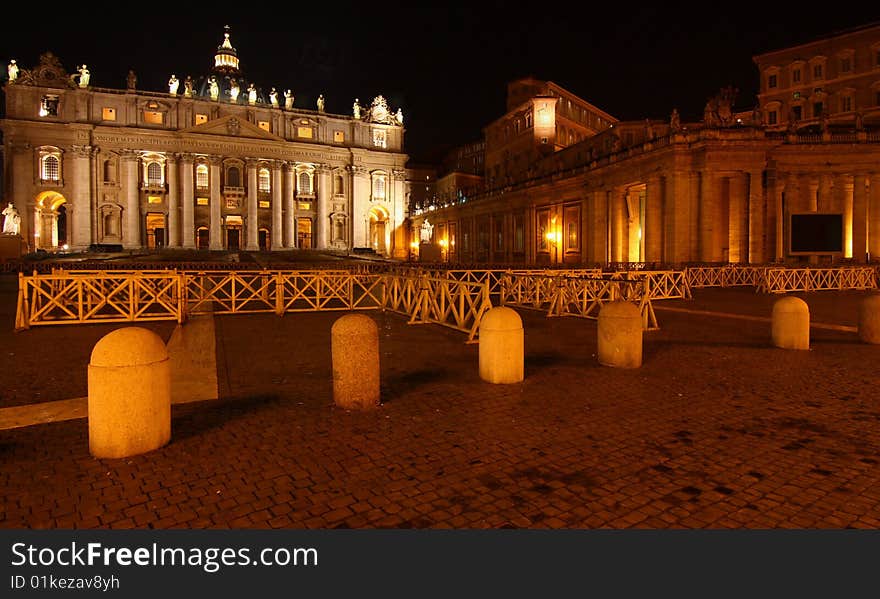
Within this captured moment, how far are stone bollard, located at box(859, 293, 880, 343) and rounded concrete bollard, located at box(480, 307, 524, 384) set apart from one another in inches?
347

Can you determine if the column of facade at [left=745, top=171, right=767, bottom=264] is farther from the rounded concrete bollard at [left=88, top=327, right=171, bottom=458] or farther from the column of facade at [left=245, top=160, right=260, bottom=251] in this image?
the column of facade at [left=245, top=160, right=260, bottom=251]

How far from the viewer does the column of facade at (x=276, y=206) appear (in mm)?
86875

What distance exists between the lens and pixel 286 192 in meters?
88.6

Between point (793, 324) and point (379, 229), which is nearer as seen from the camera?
point (793, 324)

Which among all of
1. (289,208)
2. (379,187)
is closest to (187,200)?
(289,208)

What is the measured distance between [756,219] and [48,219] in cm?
8532

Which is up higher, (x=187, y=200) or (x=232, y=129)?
(x=232, y=129)

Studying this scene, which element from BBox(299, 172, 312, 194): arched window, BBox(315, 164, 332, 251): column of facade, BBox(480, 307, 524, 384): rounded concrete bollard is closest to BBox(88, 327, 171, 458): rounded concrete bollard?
BBox(480, 307, 524, 384): rounded concrete bollard

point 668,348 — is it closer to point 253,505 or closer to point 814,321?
point 814,321

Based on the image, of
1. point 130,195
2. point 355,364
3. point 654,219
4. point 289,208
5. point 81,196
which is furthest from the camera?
point 289,208

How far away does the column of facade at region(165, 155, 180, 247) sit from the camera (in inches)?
3174

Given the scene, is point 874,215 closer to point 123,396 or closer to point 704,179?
point 704,179

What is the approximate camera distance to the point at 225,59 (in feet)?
338

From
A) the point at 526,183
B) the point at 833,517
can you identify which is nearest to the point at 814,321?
the point at 833,517
